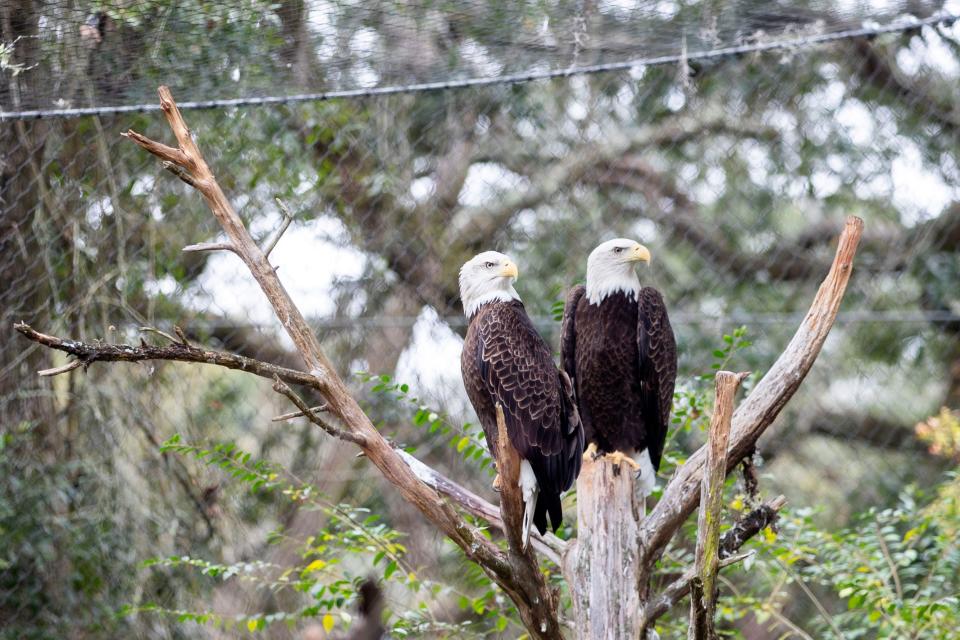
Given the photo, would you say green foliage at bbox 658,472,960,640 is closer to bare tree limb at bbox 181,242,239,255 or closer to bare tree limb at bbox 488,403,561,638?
bare tree limb at bbox 488,403,561,638

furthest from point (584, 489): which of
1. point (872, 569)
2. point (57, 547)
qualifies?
point (57, 547)

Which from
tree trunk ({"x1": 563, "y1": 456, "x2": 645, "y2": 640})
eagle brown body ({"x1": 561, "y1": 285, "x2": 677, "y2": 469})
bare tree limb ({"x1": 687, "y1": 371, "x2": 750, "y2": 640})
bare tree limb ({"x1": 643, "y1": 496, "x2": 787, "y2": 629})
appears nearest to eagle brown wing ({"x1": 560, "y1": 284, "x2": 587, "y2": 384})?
eagle brown body ({"x1": 561, "y1": 285, "x2": 677, "y2": 469})

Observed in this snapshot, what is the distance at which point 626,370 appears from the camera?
2.66 m

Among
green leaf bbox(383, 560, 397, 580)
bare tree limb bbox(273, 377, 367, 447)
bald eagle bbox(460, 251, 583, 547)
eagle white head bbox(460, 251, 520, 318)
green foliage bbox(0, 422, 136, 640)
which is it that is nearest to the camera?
bare tree limb bbox(273, 377, 367, 447)

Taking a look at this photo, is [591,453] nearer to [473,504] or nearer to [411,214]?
[473,504]

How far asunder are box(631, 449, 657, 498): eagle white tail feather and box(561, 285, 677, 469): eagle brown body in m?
0.02

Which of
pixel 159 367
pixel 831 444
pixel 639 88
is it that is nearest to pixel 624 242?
pixel 159 367

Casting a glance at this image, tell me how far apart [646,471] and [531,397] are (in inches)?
22.9

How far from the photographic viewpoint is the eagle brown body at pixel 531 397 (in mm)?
2211

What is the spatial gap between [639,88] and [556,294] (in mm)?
989

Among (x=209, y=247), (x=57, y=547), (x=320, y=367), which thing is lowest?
(x=57, y=547)

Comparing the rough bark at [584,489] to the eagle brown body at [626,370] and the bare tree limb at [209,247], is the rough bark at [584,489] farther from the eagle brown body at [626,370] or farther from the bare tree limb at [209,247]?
the eagle brown body at [626,370]

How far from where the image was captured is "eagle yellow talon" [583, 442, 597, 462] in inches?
98.5

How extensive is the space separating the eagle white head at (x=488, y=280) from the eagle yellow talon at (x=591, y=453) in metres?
0.40
